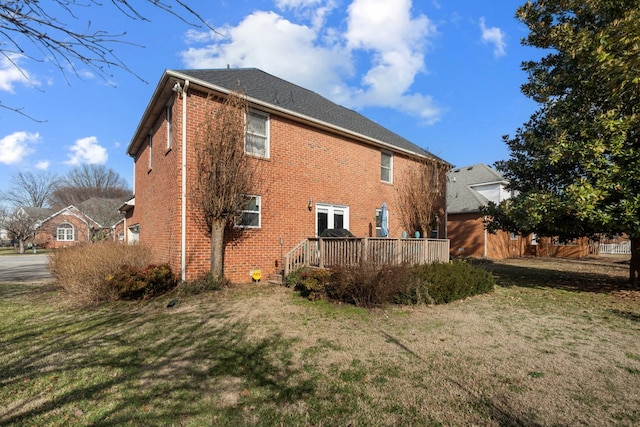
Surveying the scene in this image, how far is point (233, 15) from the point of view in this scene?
3404 millimetres

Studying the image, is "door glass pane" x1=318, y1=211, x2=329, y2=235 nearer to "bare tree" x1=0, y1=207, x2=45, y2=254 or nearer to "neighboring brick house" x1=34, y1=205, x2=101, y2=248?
"neighboring brick house" x1=34, y1=205, x2=101, y2=248

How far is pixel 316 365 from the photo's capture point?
4.09 m

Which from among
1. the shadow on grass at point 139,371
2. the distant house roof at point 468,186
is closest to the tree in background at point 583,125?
the shadow on grass at point 139,371

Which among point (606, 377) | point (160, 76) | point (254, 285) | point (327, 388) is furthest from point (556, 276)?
point (160, 76)

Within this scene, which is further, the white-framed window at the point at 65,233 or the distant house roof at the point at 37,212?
the white-framed window at the point at 65,233

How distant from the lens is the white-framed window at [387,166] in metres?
15.4

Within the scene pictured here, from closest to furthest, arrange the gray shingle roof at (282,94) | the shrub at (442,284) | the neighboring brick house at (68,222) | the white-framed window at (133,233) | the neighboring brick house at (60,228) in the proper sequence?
the shrub at (442,284), the gray shingle roof at (282,94), the white-framed window at (133,233), the neighboring brick house at (68,222), the neighboring brick house at (60,228)

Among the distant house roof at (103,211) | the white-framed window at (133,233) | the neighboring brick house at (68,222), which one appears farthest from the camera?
the neighboring brick house at (68,222)

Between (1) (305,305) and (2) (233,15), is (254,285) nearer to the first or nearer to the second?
(1) (305,305)

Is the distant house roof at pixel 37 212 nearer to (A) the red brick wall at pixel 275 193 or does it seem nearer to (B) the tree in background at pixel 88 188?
(B) the tree in background at pixel 88 188

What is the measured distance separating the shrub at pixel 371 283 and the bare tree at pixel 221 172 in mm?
3554

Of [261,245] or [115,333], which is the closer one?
[115,333]

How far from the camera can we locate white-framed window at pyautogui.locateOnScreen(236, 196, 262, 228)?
10234 millimetres

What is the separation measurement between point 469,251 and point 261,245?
55.0ft
